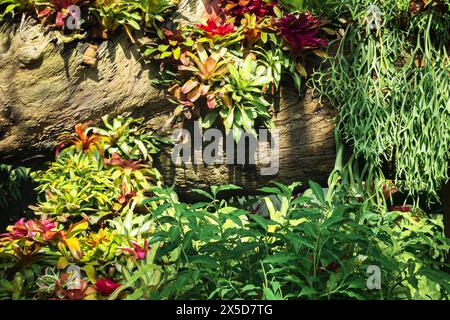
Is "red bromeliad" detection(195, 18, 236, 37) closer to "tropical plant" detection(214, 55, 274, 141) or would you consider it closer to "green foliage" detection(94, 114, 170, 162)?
"tropical plant" detection(214, 55, 274, 141)

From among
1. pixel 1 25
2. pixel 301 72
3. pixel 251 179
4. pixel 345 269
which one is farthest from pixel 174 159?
pixel 345 269

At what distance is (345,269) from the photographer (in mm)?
2791

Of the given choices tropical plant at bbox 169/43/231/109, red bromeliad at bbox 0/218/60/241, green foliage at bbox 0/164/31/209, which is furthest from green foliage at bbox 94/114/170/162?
green foliage at bbox 0/164/31/209

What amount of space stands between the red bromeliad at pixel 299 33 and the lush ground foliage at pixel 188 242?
705 millimetres

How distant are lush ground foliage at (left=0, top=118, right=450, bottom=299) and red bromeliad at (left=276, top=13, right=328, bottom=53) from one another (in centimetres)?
71

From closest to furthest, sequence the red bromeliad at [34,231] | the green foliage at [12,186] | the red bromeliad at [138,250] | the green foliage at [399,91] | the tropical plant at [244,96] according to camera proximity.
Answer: the red bromeliad at [138,250]
the red bromeliad at [34,231]
the green foliage at [399,91]
the tropical plant at [244,96]
the green foliage at [12,186]

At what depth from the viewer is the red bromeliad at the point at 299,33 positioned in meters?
4.02

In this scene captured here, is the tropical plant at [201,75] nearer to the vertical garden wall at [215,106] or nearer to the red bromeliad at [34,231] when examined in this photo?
the vertical garden wall at [215,106]

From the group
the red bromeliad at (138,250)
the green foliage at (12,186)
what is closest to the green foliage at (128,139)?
the red bromeliad at (138,250)

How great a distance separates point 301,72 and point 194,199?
3.96 feet

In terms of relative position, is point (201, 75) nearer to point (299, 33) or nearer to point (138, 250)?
point (299, 33)

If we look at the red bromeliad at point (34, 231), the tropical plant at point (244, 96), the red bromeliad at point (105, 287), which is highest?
the tropical plant at point (244, 96)

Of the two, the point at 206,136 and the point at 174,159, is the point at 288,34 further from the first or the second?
the point at 174,159

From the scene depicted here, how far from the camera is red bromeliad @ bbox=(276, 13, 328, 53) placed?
402 centimetres
